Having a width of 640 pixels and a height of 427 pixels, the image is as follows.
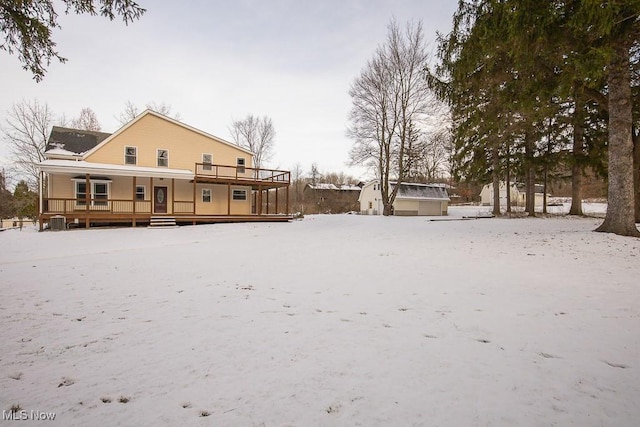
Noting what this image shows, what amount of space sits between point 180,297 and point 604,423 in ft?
18.1

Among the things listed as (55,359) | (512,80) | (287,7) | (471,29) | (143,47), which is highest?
(287,7)

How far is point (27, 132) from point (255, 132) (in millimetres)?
26457

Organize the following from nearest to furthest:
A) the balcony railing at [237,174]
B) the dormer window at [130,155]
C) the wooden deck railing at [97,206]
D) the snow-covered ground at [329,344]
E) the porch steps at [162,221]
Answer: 1. the snow-covered ground at [329,344]
2. the wooden deck railing at [97,206]
3. the porch steps at [162,221]
4. the dormer window at [130,155]
5. the balcony railing at [237,174]

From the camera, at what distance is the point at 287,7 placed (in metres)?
16.0

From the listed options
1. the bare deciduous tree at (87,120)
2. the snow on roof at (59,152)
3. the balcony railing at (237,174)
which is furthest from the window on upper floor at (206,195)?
the bare deciduous tree at (87,120)

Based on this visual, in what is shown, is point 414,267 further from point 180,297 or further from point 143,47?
point 143,47

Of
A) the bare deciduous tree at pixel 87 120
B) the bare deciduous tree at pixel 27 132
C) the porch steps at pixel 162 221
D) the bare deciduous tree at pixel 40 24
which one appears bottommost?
the porch steps at pixel 162 221

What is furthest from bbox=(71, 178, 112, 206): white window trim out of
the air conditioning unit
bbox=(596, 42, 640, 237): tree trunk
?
bbox=(596, 42, 640, 237): tree trunk

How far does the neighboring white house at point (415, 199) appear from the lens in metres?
36.3

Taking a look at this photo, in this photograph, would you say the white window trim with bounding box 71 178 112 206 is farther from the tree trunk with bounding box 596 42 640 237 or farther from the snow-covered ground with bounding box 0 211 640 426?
the tree trunk with bounding box 596 42 640 237

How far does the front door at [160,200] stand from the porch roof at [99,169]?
1755mm

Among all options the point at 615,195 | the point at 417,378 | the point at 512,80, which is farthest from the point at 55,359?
the point at 615,195

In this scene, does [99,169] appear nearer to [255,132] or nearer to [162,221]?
[162,221]

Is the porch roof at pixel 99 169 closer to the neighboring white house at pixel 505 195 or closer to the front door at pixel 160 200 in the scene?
the front door at pixel 160 200
